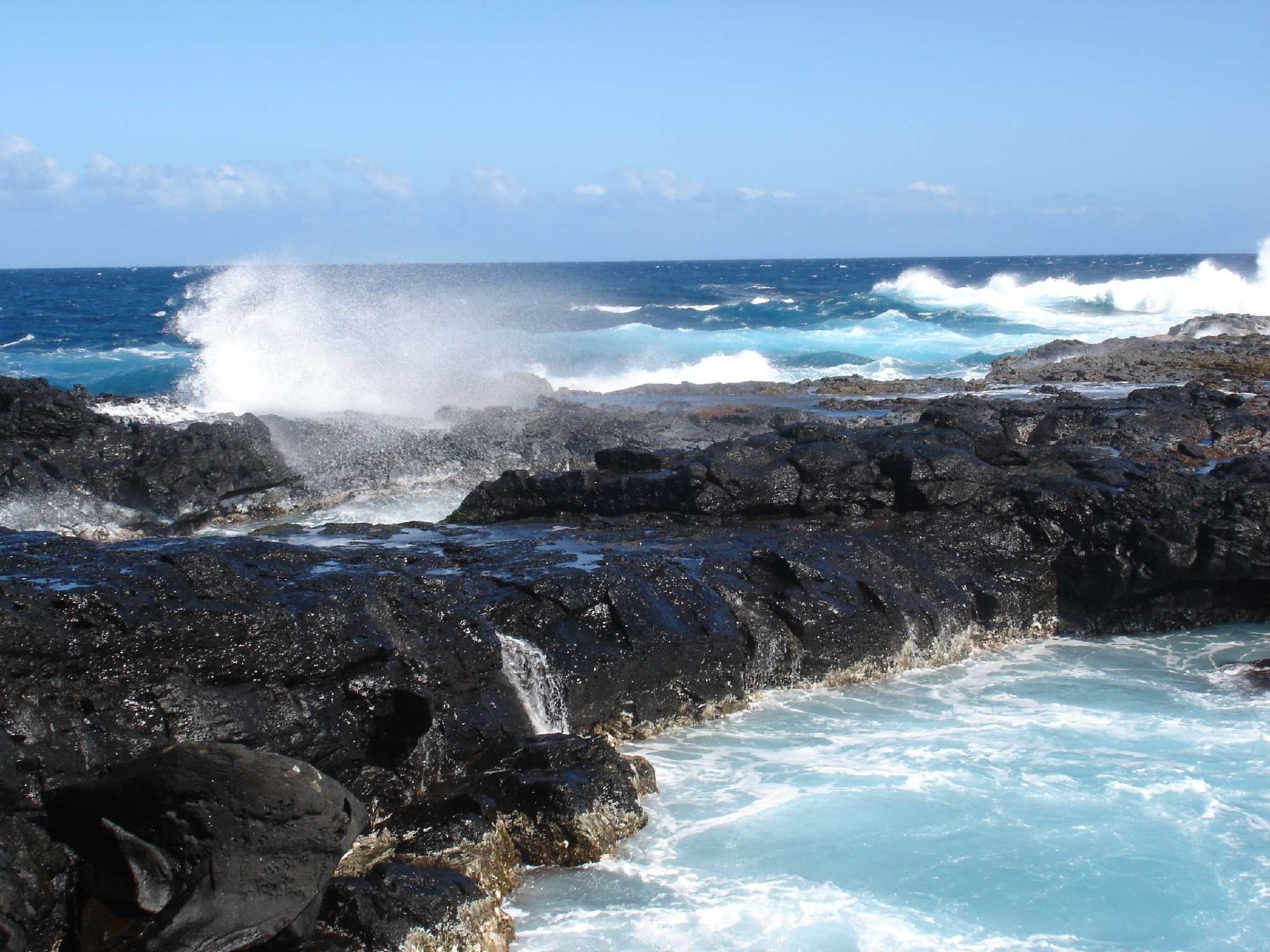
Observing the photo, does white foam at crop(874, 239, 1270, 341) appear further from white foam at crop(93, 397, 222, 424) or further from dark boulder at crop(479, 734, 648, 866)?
dark boulder at crop(479, 734, 648, 866)

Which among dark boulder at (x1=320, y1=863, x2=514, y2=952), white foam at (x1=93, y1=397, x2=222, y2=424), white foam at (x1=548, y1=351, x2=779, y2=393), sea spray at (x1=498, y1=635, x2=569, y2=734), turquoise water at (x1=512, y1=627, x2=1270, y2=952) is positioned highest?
white foam at (x1=93, y1=397, x2=222, y2=424)

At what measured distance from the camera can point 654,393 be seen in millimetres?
28000

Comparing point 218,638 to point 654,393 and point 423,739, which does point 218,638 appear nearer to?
point 423,739

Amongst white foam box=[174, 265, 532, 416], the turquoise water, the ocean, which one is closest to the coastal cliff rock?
the ocean

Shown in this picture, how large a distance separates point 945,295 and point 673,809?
2333 inches

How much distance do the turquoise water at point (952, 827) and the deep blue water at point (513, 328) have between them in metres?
15.2

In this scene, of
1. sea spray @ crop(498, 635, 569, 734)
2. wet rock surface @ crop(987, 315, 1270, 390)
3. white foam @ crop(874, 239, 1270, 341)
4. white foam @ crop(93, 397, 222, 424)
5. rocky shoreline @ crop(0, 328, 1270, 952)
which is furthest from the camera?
white foam @ crop(874, 239, 1270, 341)

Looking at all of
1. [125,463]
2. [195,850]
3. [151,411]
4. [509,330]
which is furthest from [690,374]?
[195,850]

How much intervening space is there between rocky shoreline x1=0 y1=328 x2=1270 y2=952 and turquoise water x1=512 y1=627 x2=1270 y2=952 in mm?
385

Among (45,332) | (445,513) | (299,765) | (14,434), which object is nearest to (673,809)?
(299,765)

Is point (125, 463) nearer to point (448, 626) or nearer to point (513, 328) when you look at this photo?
point (448, 626)

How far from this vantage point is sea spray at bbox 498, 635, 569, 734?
840cm

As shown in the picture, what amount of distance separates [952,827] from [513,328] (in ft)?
130

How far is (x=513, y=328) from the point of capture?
150 feet
